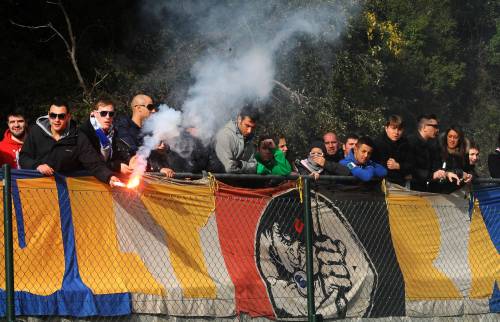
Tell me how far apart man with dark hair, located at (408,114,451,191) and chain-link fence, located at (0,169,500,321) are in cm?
18

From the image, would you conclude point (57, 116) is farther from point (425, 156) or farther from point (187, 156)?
point (425, 156)

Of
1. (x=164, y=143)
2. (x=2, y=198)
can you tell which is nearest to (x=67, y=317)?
(x=2, y=198)

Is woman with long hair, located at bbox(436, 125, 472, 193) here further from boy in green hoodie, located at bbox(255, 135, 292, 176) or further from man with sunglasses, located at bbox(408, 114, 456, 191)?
boy in green hoodie, located at bbox(255, 135, 292, 176)

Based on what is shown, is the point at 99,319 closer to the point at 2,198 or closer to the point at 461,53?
the point at 2,198

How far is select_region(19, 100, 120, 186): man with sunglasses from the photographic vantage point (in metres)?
8.01

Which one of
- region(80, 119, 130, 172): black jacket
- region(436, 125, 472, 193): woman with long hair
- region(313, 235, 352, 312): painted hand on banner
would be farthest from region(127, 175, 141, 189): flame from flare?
region(436, 125, 472, 193): woman with long hair

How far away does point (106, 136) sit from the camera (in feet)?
27.6

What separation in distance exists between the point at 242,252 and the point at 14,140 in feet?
7.83

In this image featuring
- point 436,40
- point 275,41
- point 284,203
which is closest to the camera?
point 284,203

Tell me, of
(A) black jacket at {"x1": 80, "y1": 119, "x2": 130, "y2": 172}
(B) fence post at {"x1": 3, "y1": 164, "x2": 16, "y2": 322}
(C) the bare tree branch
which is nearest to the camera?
(B) fence post at {"x1": 3, "y1": 164, "x2": 16, "y2": 322}

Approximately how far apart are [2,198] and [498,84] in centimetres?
5287

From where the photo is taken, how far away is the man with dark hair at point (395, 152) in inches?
392

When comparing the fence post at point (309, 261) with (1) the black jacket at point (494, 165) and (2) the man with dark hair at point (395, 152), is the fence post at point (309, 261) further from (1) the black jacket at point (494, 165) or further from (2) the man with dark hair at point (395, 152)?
(1) the black jacket at point (494, 165)

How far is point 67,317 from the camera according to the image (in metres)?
7.71
